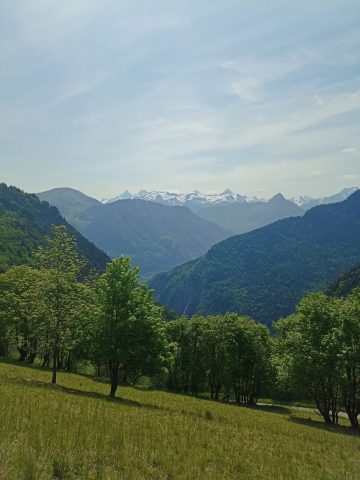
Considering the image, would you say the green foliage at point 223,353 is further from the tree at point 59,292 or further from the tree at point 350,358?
the tree at point 59,292

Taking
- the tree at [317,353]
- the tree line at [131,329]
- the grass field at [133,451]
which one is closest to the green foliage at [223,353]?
the tree line at [131,329]

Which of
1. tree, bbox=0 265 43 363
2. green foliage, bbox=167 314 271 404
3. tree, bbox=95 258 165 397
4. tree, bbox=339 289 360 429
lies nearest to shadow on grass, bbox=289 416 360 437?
tree, bbox=339 289 360 429

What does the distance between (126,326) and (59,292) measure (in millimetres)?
7441

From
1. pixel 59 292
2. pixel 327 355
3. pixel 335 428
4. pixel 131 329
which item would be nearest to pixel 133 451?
pixel 131 329

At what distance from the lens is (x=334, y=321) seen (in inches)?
1699

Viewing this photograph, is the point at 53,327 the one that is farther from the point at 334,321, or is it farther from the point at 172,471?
the point at 334,321

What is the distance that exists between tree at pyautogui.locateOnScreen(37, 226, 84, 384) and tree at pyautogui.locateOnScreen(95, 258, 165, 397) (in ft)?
9.28

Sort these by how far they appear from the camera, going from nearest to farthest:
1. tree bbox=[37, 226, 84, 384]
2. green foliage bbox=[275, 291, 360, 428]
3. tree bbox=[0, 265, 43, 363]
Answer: tree bbox=[37, 226, 84, 384]
green foliage bbox=[275, 291, 360, 428]
tree bbox=[0, 265, 43, 363]

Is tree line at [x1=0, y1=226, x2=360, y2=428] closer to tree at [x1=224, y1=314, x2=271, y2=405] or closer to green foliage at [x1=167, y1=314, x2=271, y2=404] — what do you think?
tree at [x1=224, y1=314, x2=271, y2=405]

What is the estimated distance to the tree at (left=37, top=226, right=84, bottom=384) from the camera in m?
35.8

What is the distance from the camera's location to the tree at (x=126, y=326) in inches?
1319

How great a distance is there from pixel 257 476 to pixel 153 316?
22.9 meters

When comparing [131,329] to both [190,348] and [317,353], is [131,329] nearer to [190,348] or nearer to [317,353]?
[317,353]

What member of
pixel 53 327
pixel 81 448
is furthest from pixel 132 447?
pixel 53 327
